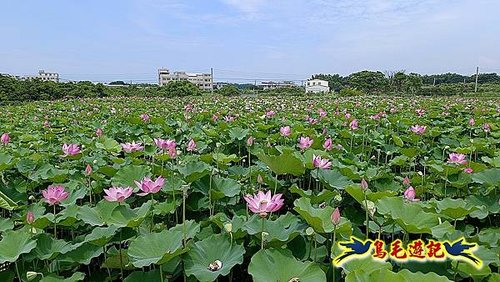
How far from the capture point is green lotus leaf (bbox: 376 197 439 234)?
1349 mm

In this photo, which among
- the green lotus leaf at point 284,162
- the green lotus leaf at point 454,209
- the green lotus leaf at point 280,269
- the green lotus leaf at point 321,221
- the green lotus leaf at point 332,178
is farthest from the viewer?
the green lotus leaf at point 332,178

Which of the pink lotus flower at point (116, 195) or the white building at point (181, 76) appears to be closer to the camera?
the pink lotus flower at point (116, 195)

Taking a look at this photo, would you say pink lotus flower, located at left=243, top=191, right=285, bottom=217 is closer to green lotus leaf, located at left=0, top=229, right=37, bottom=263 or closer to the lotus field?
the lotus field

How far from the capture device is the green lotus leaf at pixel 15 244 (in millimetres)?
1288

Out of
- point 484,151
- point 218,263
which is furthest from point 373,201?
point 484,151

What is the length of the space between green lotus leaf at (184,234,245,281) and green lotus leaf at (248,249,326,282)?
9 centimetres

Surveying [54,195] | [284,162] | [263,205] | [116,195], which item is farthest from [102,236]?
[284,162]

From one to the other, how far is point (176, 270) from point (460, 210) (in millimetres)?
1026

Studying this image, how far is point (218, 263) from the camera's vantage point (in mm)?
1247

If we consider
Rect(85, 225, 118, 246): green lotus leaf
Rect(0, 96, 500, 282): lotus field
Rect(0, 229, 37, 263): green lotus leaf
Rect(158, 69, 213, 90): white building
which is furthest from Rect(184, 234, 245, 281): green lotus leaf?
Rect(158, 69, 213, 90): white building

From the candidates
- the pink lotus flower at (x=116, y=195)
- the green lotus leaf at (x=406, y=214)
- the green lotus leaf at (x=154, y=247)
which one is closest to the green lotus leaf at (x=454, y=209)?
the green lotus leaf at (x=406, y=214)

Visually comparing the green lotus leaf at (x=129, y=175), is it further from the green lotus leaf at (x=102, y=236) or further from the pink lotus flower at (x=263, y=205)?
the pink lotus flower at (x=263, y=205)

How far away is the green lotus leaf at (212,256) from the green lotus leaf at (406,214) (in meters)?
0.51

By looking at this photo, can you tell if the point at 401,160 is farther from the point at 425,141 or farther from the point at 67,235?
the point at 67,235
